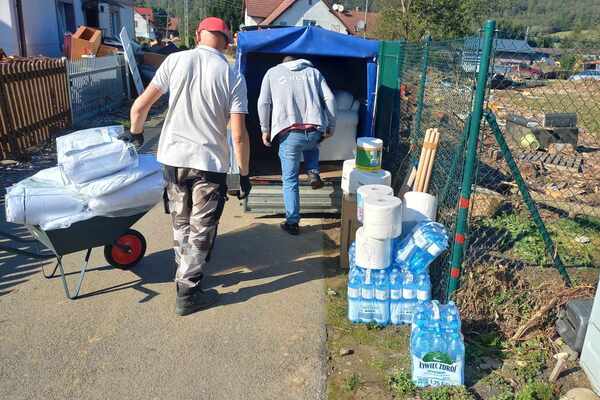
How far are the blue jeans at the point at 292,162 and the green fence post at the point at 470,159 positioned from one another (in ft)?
7.23

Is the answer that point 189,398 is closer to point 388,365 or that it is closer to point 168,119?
point 388,365

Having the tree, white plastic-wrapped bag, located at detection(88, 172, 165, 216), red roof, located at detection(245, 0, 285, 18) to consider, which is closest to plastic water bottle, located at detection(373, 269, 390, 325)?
white plastic-wrapped bag, located at detection(88, 172, 165, 216)

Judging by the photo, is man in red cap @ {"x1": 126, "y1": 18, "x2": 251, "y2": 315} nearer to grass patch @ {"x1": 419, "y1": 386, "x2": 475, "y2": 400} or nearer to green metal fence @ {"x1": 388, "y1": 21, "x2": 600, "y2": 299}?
green metal fence @ {"x1": 388, "y1": 21, "x2": 600, "y2": 299}

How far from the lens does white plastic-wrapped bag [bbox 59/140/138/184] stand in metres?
3.84

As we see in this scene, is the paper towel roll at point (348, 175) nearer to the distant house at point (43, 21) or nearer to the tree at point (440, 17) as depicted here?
the distant house at point (43, 21)

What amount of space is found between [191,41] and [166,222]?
47637 mm

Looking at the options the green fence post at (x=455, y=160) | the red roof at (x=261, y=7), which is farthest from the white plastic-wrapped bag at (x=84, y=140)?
the red roof at (x=261, y=7)

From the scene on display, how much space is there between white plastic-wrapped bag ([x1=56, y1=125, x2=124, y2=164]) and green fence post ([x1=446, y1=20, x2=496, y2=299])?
2670 millimetres

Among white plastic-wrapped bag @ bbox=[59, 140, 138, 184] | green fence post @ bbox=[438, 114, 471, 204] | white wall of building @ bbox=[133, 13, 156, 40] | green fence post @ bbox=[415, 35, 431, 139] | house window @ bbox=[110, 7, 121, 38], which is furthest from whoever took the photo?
white wall of building @ bbox=[133, 13, 156, 40]

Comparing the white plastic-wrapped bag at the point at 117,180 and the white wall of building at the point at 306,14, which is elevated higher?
the white wall of building at the point at 306,14

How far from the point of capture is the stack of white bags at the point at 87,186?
3.71 metres

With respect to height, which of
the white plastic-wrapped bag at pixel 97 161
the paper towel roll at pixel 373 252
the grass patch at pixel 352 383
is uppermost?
the white plastic-wrapped bag at pixel 97 161

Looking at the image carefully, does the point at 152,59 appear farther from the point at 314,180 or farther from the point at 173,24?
the point at 173,24

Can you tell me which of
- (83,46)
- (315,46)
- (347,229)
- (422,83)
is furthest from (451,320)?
(83,46)
